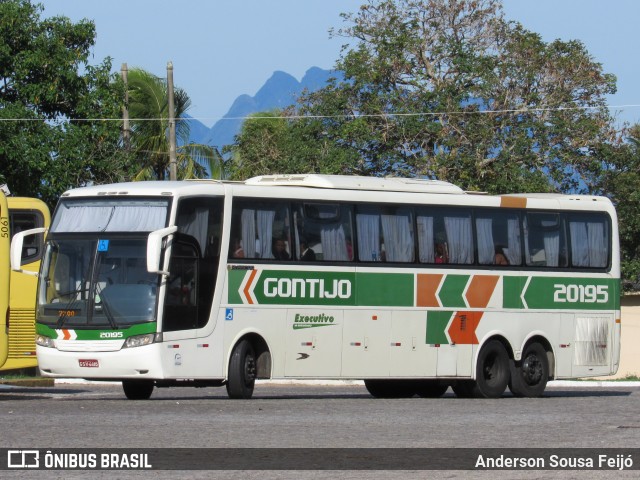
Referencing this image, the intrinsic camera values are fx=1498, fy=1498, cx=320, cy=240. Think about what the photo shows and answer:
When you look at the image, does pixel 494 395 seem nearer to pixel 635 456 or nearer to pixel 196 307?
pixel 196 307

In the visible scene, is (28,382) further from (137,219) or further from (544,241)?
(544,241)

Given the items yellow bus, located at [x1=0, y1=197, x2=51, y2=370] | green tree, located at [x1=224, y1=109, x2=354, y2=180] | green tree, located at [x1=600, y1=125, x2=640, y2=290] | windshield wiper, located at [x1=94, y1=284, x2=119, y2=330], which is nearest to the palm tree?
green tree, located at [x1=224, y1=109, x2=354, y2=180]

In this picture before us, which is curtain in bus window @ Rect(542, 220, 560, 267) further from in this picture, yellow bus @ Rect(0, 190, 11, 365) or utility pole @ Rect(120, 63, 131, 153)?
utility pole @ Rect(120, 63, 131, 153)

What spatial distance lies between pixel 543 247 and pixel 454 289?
2070 millimetres

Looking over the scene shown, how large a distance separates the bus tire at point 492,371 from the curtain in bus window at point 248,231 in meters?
4.77

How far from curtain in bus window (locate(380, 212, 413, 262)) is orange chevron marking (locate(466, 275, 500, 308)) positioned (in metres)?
1.34

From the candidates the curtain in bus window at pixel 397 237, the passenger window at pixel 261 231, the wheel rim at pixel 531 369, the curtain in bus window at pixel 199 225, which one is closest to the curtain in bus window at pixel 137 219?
the curtain in bus window at pixel 199 225

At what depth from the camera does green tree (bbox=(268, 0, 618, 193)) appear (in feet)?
175

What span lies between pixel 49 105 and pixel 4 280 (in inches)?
849

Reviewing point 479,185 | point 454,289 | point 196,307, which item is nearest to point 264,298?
point 196,307

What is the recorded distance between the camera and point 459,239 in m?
24.5

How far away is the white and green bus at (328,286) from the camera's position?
68.7 ft

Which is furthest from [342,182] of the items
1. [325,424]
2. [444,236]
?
[325,424]

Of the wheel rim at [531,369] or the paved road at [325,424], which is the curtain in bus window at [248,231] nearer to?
the paved road at [325,424]
